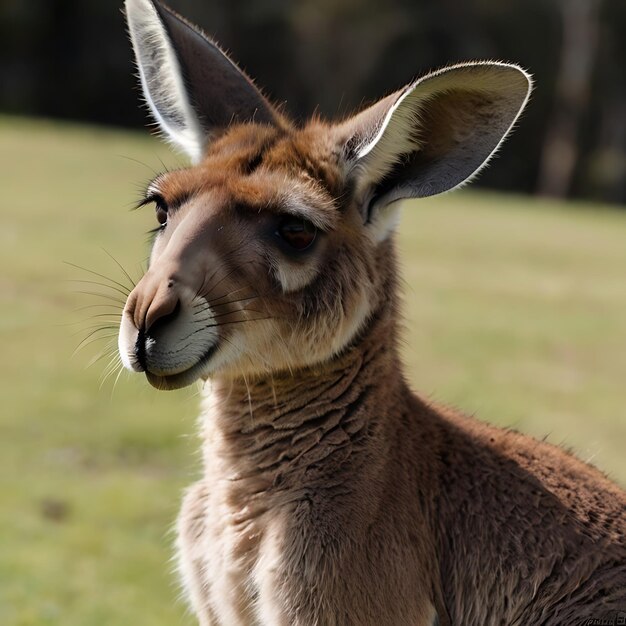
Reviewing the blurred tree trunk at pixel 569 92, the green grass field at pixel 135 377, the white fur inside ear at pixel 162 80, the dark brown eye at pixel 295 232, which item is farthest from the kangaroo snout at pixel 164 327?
the blurred tree trunk at pixel 569 92

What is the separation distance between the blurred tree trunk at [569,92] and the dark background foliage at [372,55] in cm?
4

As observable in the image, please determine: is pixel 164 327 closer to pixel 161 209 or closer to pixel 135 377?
pixel 161 209

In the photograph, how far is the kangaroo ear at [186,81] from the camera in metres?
4.13

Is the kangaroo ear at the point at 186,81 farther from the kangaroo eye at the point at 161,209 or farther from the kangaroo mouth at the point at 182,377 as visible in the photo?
the kangaroo mouth at the point at 182,377

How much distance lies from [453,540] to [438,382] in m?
6.35

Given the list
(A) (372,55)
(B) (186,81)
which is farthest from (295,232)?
(A) (372,55)

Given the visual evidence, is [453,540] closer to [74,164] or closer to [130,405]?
[130,405]

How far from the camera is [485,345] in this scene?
1155 cm

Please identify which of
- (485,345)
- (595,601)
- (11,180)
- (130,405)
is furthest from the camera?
(11,180)

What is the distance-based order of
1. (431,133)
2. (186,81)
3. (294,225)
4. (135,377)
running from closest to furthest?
(294,225)
(431,133)
(186,81)
(135,377)

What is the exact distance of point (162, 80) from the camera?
426 centimetres

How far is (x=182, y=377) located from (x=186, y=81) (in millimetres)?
1354

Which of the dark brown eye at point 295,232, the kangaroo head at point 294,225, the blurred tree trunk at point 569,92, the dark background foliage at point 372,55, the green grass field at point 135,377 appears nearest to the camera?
the kangaroo head at point 294,225

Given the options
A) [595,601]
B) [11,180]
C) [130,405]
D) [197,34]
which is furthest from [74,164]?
[595,601]
